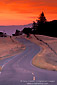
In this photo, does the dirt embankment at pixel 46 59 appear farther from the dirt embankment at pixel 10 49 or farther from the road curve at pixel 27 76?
the dirt embankment at pixel 10 49

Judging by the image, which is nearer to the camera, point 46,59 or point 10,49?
point 46,59

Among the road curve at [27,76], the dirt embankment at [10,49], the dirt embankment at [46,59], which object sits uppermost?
the road curve at [27,76]

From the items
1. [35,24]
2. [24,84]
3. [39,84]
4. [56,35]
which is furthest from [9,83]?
[35,24]

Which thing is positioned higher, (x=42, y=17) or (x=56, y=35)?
(x=42, y=17)

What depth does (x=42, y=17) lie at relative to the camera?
15588 cm

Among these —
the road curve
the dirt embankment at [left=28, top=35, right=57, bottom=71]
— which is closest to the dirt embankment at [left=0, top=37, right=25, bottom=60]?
the dirt embankment at [left=28, top=35, right=57, bottom=71]

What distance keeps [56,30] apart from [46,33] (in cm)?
724

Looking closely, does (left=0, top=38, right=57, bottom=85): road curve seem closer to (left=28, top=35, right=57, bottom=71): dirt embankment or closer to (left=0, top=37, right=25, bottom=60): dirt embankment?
(left=28, top=35, right=57, bottom=71): dirt embankment

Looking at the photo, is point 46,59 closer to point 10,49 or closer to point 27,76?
point 27,76

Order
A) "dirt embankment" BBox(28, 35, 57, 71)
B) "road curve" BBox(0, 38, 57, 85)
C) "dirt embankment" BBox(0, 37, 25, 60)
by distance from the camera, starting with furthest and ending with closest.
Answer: "dirt embankment" BBox(0, 37, 25, 60), "dirt embankment" BBox(28, 35, 57, 71), "road curve" BBox(0, 38, 57, 85)

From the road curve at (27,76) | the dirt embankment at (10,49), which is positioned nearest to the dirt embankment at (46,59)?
the road curve at (27,76)

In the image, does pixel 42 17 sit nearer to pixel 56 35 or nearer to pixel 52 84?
pixel 56 35

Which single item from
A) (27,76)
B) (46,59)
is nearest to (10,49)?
(46,59)

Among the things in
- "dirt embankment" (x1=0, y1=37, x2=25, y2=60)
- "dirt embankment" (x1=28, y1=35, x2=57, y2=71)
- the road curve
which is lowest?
"dirt embankment" (x1=0, y1=37, x2=25, y2=60)
